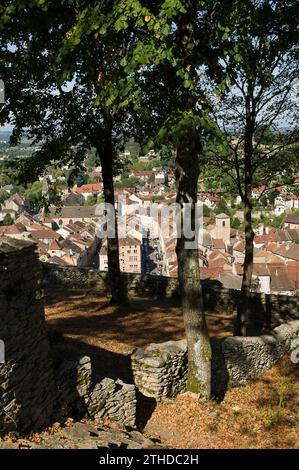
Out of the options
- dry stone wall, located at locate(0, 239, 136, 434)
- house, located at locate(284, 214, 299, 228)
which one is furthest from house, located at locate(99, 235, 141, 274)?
dry stone wall, located at locate(0, 239, 136, 434)

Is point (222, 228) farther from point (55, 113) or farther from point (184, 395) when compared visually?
point (184, 395)

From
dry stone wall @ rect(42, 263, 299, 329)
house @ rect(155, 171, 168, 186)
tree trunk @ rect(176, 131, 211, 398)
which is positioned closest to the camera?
tree trunk @ rect(176, 131, 211, 398)

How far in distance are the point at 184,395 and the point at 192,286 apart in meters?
2.16

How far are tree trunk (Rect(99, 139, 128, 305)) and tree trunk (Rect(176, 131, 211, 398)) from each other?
576cm

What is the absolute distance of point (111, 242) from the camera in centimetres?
1390

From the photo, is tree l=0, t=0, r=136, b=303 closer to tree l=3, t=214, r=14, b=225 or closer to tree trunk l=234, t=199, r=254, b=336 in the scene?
tree trunk l=234, t=199, r=254, b=336

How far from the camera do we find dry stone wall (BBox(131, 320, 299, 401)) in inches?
336

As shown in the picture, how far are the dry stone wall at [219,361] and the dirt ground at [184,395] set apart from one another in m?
0.22

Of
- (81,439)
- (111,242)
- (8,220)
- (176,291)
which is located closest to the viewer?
(81,439)

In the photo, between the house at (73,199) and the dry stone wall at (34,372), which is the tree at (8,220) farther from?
the dry stone wall at (34,372)

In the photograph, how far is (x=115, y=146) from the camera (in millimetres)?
14648

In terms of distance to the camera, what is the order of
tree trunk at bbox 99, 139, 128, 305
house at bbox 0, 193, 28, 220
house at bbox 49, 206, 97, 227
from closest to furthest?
tree trunk at bbox 99, 139, 128, 305
house at bbox 0, 193, 28, 220
house at bbox 49, 206, 97, 227

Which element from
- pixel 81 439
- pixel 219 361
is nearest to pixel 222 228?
pixel 219 361

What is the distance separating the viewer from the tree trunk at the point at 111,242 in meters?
13.4
